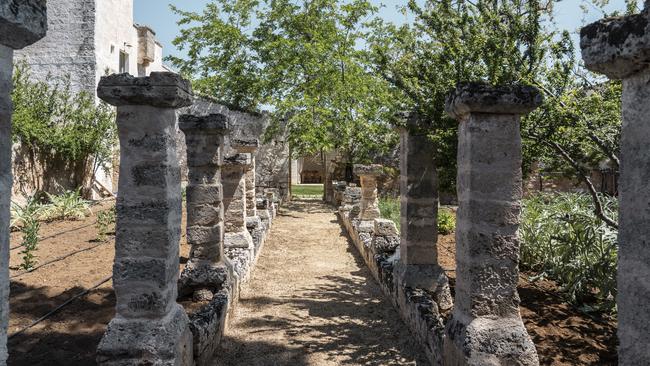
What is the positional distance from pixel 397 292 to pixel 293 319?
1.36 meters

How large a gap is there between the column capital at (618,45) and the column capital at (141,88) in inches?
105

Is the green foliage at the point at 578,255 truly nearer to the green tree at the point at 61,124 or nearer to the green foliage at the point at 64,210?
the green foliage at the point at 64,210

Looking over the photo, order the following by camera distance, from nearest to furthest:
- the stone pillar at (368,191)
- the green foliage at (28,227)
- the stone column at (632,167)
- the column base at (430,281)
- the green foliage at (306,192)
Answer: the stone column at (632,167) → the column base at (430,281) → the green foliage at (28,227) → the stone pillar at (368,191) → the green foliage at (306,192)

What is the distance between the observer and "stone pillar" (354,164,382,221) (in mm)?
10469

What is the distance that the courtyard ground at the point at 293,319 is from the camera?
4.15 m

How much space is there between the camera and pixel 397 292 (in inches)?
220

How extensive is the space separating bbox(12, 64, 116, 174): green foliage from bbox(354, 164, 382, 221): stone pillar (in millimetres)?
9276

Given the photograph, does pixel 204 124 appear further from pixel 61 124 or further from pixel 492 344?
pixel 61 124


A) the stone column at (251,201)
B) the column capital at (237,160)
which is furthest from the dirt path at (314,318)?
the column capital at (237,160)

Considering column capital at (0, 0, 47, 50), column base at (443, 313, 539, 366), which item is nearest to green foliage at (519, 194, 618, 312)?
column base at (443, 313, 539, 366)

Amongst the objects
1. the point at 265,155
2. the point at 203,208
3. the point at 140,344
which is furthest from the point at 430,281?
the point at 265,155

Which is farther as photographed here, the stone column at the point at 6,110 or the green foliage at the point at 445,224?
the green foliage at the point at 445,224

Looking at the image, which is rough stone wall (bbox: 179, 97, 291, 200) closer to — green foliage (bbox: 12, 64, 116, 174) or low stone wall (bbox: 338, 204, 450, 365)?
green foliage (bbox: 12, 64, 116, 174)

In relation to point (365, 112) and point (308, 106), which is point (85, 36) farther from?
point (365, 112)
